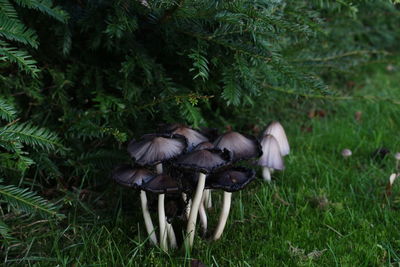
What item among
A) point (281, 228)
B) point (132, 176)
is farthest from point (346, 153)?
point (132, 176)

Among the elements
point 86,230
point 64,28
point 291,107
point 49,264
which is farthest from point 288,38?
point 49,264

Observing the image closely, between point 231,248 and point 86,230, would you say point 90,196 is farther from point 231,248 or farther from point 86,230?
point 231,248

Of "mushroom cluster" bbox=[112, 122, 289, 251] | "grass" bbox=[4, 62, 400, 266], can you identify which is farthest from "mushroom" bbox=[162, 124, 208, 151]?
"grass" bbox=[4, 62, 400, 266]

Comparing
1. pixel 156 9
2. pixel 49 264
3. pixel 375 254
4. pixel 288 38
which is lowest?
pixel 49 264

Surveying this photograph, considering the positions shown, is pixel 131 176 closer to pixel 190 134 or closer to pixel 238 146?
pixel 190 134

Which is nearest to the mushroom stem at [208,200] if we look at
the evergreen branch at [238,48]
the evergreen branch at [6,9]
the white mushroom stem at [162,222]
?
the white mushroom stem at [162,222]

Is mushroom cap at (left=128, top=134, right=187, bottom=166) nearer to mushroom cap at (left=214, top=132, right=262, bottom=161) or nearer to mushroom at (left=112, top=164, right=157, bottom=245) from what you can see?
mushroom at (left=112, top=164, right=157, bottom=245)
